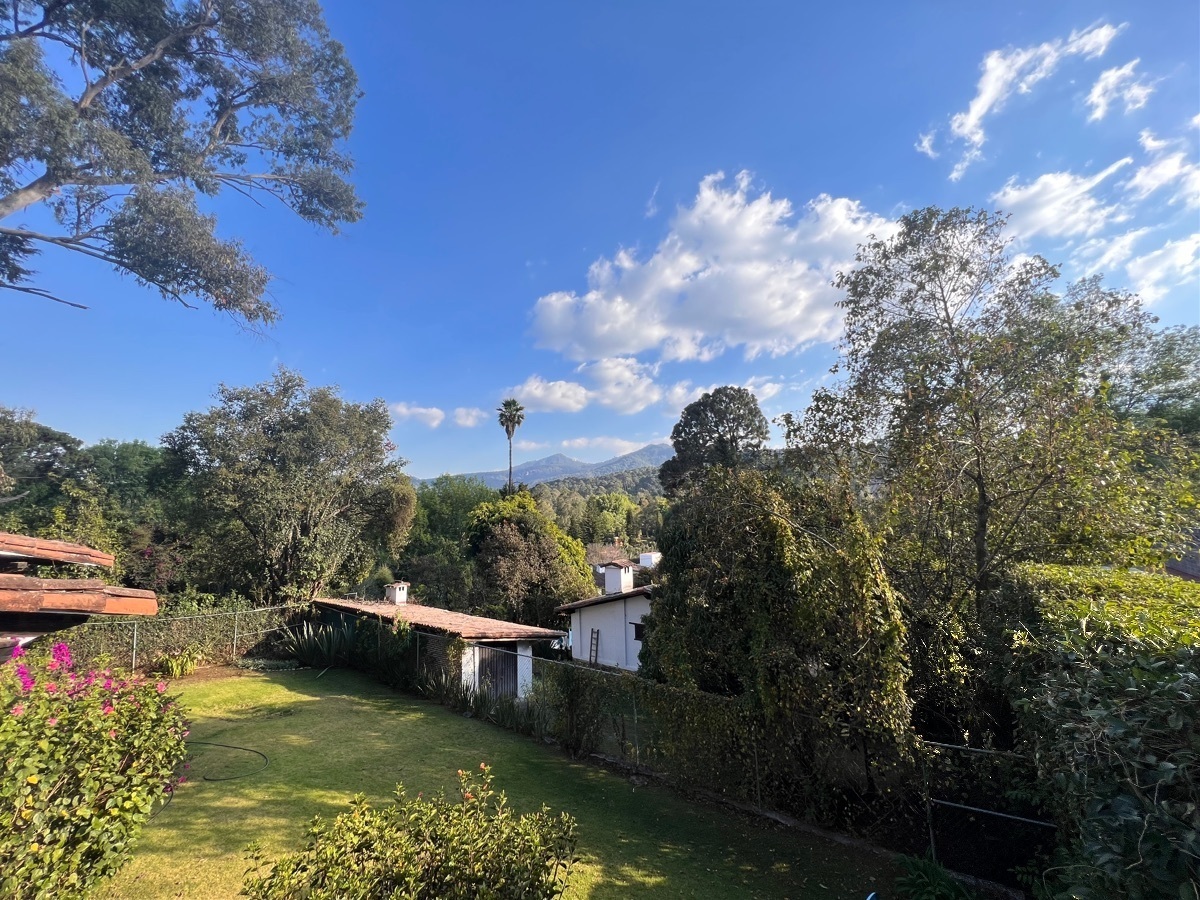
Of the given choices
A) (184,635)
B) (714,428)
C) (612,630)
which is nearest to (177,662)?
(184,635)

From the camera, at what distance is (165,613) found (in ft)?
49.3

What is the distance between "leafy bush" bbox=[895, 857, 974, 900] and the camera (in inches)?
176

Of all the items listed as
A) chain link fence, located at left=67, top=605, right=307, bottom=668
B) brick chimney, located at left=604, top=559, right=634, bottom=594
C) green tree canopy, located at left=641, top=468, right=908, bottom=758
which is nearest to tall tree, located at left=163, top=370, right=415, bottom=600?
chain link fence, located at left=67, top=605, right=307, bottom=668

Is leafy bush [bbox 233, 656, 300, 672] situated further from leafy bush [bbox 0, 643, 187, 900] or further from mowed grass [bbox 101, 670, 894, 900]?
leafy bush [bbox 0, 643, 187, 900]

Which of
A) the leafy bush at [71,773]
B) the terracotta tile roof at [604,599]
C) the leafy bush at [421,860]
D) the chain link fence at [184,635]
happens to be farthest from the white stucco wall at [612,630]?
the leafy bush at [421,860]

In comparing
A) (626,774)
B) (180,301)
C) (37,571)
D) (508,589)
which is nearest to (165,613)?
(37,571)

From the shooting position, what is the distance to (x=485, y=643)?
43.8 ft

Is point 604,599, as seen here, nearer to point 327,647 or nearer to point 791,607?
point 327,647

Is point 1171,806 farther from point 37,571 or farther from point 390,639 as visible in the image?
point 37,571

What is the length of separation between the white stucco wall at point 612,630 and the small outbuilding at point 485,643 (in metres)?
5.99

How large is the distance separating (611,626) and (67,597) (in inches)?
807

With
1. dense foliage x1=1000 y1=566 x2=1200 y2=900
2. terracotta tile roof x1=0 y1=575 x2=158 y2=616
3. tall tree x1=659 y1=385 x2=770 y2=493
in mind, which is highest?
tall tree x1=659 y1=385 x2=770 y2=493

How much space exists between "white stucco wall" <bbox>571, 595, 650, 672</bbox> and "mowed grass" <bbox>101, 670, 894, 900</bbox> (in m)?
11.4

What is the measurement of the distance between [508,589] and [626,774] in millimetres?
16748
